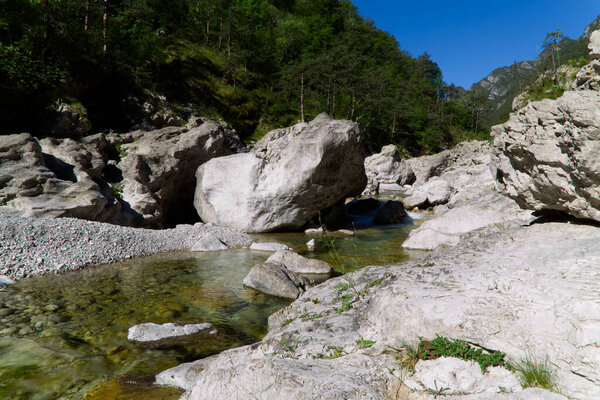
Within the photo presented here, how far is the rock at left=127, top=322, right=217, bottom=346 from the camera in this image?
233 inches

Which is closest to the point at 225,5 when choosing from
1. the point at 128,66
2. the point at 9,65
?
the point at 128,66

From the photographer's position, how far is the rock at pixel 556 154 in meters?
4.21

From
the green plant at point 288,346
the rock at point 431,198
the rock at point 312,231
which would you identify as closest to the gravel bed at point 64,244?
the rock at point 312,231

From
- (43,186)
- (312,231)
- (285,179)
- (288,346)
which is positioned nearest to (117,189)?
(43,186)

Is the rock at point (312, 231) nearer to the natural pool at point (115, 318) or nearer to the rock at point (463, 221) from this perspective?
the rock at point (463, 221)

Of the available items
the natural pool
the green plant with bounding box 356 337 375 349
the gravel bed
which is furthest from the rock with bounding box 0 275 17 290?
the green plant with bounding box 356 337 375 349

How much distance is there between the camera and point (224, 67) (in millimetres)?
51156

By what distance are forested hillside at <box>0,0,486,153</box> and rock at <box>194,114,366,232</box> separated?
10.2 meters

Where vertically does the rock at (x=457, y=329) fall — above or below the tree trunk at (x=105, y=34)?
below

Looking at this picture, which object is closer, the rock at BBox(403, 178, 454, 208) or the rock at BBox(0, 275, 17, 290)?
the rock at BBox(0, 275, 17, 290)

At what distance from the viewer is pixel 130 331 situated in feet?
20.1

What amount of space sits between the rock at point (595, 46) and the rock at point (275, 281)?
6.94m

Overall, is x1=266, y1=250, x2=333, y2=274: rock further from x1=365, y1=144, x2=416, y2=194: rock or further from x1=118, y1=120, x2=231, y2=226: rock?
x1=365, y1=144, x2=416, y2=194: rock

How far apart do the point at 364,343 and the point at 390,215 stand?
17.3 metres
